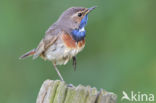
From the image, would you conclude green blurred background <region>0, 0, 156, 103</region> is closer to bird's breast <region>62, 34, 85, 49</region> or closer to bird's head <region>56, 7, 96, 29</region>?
bird's head <region>56, 7, 96, 29</region>

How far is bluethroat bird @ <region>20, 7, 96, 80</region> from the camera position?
6767mm

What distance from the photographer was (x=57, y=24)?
278 inches

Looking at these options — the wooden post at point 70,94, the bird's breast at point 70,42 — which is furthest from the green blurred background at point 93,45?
the wooden post at point 70,94

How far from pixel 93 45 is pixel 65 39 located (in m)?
2.32

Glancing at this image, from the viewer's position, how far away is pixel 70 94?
4852mm

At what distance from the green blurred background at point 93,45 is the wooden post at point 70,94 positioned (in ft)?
11.0

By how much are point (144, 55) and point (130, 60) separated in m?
0.26

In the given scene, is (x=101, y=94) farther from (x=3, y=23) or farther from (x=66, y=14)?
(x=3, y=23)

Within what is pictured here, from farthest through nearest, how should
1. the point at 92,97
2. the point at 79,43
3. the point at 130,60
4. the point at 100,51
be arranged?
1. the point at 100,51
2. the point at 130,60
3. the point at 79,43
4. the point at 92,97

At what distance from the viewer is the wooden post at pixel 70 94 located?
189 inches

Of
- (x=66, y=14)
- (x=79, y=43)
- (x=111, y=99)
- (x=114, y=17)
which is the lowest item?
(x=111, y=99)

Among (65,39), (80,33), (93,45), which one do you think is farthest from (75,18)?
(93,45)

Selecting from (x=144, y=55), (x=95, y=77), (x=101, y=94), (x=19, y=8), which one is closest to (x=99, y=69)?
(x=95, y=77)

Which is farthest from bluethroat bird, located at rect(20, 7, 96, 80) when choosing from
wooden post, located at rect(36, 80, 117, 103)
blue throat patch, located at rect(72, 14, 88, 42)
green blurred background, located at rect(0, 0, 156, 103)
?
wooden post, located at rect(36, 80, 117, 103)
